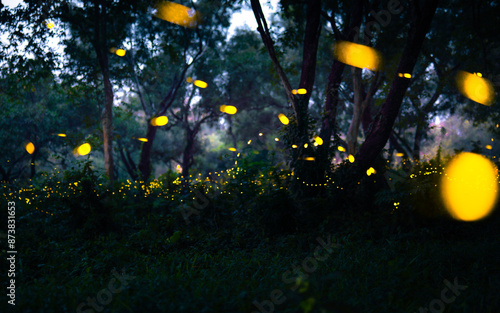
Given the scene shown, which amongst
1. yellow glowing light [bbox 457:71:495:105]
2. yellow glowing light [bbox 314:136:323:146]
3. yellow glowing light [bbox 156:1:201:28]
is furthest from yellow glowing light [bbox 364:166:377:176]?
yellow glowing light [bbox 156:1:201:28]

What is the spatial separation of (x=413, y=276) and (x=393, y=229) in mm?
2295

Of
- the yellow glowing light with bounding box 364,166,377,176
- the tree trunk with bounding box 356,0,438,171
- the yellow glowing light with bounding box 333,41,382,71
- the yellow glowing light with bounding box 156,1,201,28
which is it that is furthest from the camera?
the yellow glowing light with bounding box 156,1,201,28

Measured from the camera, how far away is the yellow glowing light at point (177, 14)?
1408 cm

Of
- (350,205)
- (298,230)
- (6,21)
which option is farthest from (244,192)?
(6,21)

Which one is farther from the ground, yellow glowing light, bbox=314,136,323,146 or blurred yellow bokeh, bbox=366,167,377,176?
yellow glowing light, bbox=314,136,323,146

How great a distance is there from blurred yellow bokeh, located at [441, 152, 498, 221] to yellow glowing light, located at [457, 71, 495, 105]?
713 cm

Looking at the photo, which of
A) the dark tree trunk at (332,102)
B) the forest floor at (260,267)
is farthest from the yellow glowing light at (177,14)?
the forest floor at (260,267)

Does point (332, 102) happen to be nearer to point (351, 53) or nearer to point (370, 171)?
point (351, 53)

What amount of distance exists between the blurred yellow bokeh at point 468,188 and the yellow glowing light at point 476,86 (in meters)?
7.13

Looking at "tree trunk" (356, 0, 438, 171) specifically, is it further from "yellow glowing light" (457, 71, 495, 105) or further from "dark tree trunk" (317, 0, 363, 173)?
"yellow glowing light" (457, 71, 495, 105)

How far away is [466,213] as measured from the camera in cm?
594

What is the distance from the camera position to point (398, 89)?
726cm

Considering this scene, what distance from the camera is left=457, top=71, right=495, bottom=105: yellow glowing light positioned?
1334cm

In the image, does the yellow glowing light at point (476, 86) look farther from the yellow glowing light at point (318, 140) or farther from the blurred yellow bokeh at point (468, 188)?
the yellow glowing light at point (318, 140)
